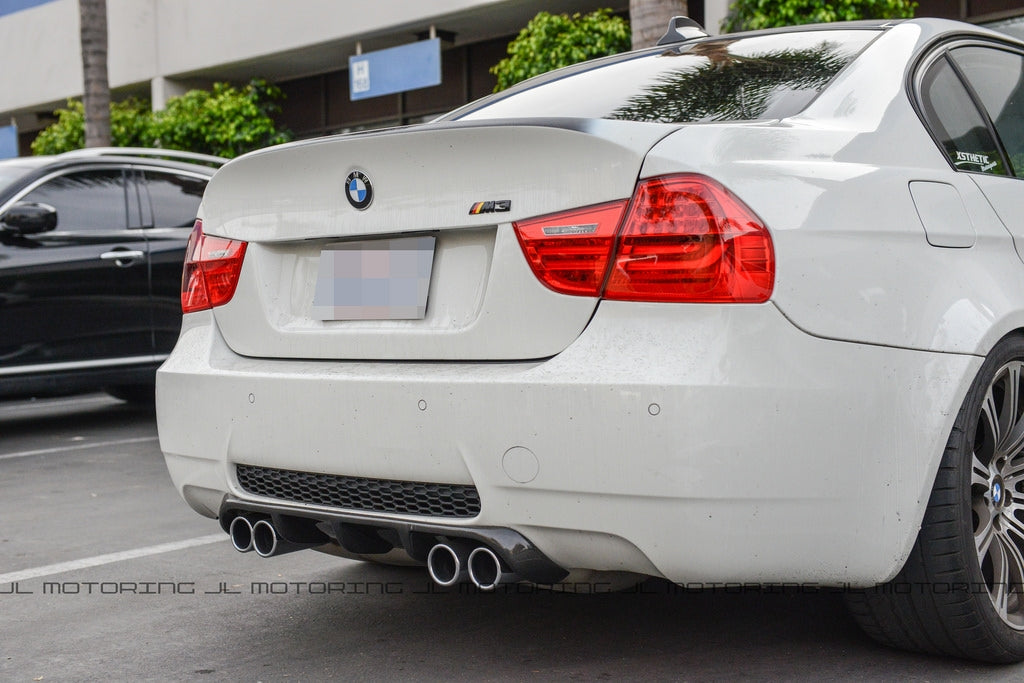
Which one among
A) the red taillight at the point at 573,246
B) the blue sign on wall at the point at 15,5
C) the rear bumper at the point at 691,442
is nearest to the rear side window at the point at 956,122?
the rear bumper at the point at 691,442

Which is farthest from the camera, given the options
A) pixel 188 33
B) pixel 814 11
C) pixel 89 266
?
pixel 188 33

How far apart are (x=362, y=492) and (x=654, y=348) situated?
0.81 m

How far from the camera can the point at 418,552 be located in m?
2.85

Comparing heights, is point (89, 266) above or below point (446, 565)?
above

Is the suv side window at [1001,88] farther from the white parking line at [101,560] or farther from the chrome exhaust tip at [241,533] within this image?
the white parking line at [101,560]

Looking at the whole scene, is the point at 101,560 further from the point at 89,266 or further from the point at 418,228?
the point at 89,266

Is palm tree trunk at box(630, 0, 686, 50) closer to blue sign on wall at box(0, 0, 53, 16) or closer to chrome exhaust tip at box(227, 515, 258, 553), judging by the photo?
chrome exhaust tip at box(227, 515, 258, 553)

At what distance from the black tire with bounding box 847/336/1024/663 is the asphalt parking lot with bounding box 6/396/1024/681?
10 centimetres

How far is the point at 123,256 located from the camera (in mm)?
7852

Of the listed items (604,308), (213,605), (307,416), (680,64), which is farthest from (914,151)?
(213,605)

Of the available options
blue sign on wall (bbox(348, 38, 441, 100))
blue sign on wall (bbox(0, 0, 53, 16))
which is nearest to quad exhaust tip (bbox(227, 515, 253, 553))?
blue sign on wall (bbox(348, 38, 441, 100))

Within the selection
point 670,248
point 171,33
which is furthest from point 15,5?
point 670,248

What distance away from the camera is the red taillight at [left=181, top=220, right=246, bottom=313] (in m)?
3.30

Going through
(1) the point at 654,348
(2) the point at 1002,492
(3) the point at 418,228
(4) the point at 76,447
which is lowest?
(4) the point at 76,447
